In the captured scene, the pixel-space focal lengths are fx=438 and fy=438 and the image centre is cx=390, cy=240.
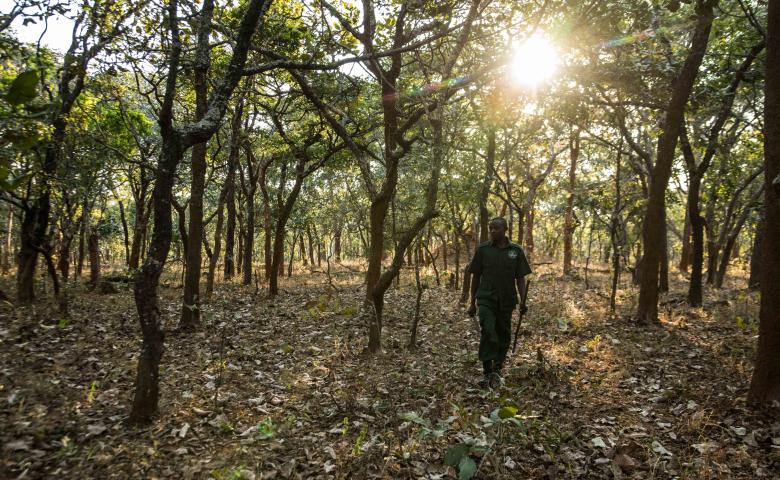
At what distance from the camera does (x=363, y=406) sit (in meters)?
5.58

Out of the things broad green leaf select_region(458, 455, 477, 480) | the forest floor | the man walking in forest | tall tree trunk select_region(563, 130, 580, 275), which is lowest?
the forest floor

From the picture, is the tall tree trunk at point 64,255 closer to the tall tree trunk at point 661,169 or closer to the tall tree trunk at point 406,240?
the tall tree trunk at point 406,240

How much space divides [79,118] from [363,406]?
9132 millimetres

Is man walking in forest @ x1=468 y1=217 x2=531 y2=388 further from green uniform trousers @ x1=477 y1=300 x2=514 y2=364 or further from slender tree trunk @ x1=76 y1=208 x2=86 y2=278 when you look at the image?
slender tree trunk @ x1=76 y1=208 x2=86 y2=278

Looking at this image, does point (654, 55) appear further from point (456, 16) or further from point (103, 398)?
point (103, 398)

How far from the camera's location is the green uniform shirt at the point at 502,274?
21.0ft

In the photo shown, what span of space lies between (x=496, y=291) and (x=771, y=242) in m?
3.14

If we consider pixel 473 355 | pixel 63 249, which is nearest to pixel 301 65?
pixel 473 355

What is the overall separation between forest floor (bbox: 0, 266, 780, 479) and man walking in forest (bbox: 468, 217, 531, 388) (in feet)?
1.78

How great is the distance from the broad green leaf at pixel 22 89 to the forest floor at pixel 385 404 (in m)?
3.17

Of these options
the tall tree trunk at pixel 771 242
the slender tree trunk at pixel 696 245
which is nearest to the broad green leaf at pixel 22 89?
the tall tree trunk at pixel 771 242

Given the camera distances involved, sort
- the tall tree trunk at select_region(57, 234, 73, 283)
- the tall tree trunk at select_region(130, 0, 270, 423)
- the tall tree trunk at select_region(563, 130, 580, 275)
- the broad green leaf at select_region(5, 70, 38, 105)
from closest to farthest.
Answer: the broad green leaf at select_region(5, 70, 38, 105), the tall tree trunk at select_region(130, 0, 270, 423), the tall tree trunk at select_region(57, 234, 73, 283), the tall tree trunk at select_region(563, 130, 580, 275)

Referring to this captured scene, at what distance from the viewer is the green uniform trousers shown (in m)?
6.26

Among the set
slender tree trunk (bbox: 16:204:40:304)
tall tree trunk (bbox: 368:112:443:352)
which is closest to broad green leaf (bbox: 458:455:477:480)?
tall tree trunk (bbox: 368:112:443:352)
